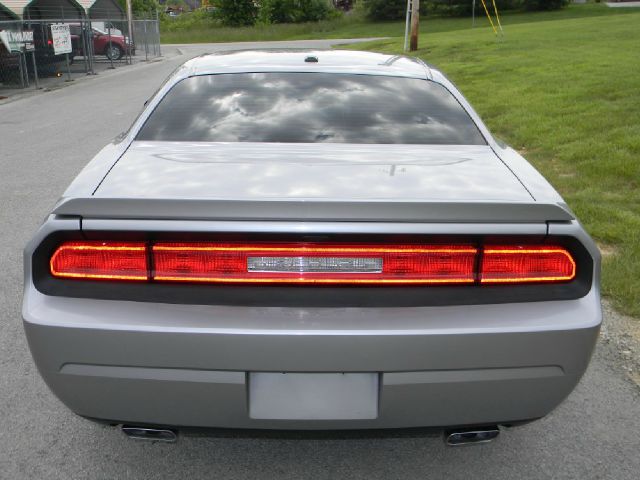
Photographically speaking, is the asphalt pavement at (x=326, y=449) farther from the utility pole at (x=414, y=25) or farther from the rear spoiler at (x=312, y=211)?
the utility pole at (x=414, y=25)

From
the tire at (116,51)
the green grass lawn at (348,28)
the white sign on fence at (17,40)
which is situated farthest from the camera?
the green grass lawn at (348,28)

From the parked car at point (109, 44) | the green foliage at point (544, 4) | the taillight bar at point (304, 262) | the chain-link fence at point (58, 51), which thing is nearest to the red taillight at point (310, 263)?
the taillight bar at point (304, 262)

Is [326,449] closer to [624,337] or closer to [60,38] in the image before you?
[624,337]

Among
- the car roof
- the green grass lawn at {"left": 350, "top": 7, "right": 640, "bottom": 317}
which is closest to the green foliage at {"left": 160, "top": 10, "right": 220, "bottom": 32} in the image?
the green grass lawn at {"left": 350, "top": 7, "right": 640, "bottom": 317}

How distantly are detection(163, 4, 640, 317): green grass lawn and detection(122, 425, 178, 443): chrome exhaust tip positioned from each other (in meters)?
2.92

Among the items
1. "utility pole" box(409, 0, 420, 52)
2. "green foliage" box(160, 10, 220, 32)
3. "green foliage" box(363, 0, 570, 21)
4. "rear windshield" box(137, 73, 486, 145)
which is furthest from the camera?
"green foliage" box(160, 10, 220, 32)

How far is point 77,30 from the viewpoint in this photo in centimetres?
2388

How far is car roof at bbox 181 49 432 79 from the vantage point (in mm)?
3705

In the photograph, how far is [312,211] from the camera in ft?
7.25

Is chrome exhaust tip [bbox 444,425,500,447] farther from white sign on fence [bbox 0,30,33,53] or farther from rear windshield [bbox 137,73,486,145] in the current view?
white sign on fence [bbox 0,30,33,53]

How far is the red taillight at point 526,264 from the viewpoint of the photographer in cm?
230

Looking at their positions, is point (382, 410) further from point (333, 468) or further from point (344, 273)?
point (333, 468)

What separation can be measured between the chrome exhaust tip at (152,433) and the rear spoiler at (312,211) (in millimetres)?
773

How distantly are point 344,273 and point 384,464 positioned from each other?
101 centimetres
